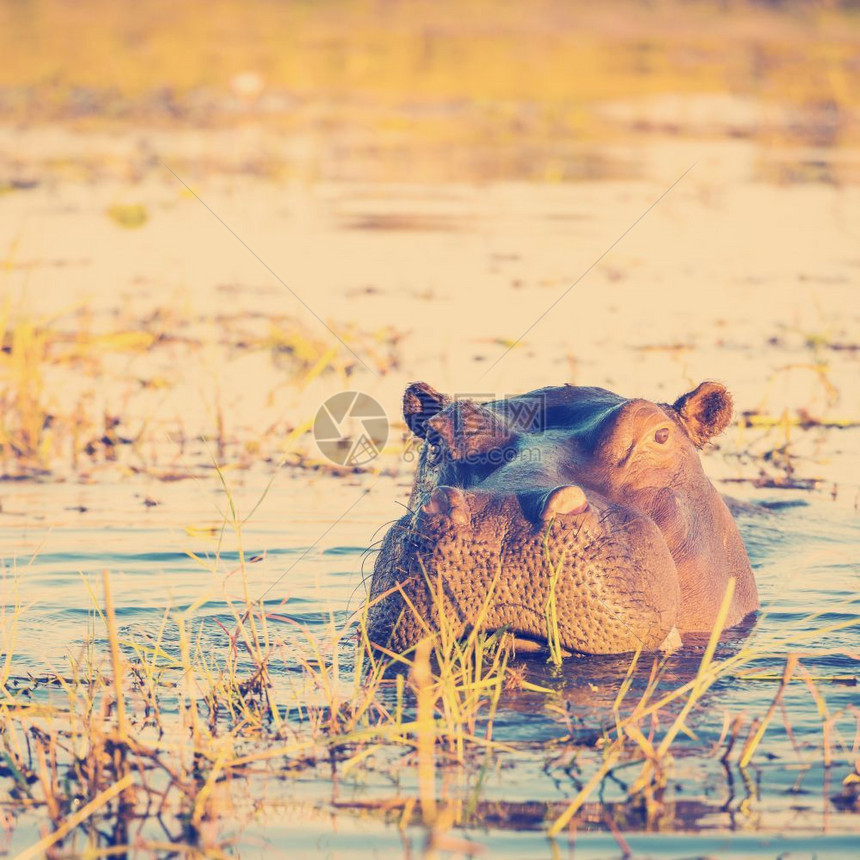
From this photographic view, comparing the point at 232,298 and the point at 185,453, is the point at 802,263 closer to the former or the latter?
the point at 232,298

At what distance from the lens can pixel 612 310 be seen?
Answer: 1165cm

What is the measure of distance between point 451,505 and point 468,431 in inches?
25.1

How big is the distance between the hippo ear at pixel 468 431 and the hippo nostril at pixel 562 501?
0.62 metres

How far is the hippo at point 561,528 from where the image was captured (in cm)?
471

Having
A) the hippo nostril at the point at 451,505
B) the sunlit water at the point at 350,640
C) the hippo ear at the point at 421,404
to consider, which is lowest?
the sunlit water at the point at 350,640

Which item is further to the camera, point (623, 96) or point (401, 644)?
point (623, 96)

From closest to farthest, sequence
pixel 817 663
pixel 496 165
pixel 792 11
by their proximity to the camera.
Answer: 1. pixel 817 663
2. pixel 496 165
3. pixel 792 11

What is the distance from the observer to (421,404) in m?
5.60

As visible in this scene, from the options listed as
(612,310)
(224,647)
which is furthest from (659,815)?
(612,310)

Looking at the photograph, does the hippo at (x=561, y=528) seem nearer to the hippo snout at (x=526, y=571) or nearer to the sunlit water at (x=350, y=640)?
the hippo snout at (x=526, y=571)

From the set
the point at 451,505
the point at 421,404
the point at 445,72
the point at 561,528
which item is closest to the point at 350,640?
the point at 421,404

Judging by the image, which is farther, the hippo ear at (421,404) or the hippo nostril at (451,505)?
the hippo ear at (421,404)

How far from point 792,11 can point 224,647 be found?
26.9m

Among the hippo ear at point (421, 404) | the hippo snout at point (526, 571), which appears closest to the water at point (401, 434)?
the hippo snout at point (526, 571)
